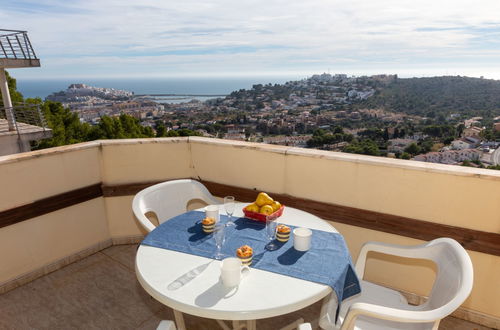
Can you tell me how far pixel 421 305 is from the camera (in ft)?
4.87

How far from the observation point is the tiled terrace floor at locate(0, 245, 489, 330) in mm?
2145

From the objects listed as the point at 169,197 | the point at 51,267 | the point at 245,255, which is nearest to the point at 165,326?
the point at 245,255

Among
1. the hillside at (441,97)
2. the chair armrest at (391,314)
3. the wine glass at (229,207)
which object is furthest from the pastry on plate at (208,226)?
the hillside at (441,97)

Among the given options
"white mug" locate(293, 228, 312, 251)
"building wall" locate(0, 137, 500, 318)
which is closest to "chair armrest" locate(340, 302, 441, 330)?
"white mug" locate(293, 228, 312, 251)

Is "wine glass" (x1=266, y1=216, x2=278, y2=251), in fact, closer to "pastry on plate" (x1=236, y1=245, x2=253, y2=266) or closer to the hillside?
"pastry on plate" (x1=236, y1=245, x2=253, y2=266)

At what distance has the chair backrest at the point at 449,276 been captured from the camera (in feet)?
3.58

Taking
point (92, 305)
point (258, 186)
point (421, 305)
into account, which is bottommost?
point (92, 305)

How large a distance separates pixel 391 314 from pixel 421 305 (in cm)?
51

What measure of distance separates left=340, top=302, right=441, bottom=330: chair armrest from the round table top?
14cm

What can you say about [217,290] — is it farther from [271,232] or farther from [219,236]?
[271,232]

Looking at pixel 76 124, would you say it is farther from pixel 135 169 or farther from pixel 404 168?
pixel 404 168

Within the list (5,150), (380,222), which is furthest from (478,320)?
(5,150)

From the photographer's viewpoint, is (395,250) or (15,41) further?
(15,41)

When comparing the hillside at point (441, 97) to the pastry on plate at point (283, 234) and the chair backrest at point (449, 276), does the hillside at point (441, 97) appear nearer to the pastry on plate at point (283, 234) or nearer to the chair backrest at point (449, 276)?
the chair backrest at point (449, 276)
